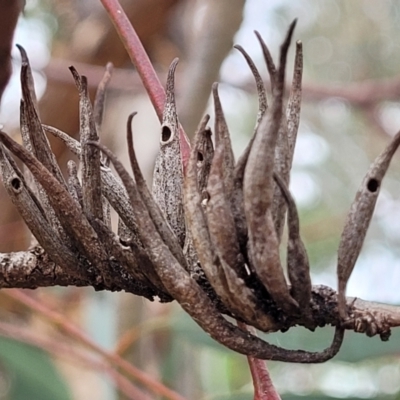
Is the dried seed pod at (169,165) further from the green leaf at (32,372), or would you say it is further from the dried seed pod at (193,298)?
the green leaf at (32,372)

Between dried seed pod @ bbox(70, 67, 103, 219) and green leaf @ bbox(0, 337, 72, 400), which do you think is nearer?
dried seed pod @ bbox(70, 67, 103, 219)

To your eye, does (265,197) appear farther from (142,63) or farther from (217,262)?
(142,63)


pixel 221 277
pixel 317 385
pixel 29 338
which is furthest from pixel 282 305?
pixel 317 385

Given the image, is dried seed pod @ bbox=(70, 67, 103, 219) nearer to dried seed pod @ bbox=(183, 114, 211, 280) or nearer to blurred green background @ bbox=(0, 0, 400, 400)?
dried seed pod @ bbox=(183, 114, 211, 280)

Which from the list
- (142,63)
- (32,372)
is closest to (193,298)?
(142,63)

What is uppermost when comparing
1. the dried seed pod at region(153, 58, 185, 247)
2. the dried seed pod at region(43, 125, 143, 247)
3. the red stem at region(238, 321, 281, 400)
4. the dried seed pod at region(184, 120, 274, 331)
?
the dried seed pod at region(153, 58, 185, 247)

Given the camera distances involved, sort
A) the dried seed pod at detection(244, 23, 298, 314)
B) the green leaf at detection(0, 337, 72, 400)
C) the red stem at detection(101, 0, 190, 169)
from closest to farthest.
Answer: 1. the dried seed pod at detection(244, 23, 298, 314)
2. the red stem at detection(101, 0, 190, 169)
3. the green leaf at detection(0, 337, 72, 400)

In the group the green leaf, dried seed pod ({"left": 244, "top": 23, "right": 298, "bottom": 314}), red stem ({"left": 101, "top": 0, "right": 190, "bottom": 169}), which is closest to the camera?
dried seed pod ({"left": 244, "top": 23, "right": 298, "bottom": 314})

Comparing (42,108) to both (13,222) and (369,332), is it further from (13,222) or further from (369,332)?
(369,332)

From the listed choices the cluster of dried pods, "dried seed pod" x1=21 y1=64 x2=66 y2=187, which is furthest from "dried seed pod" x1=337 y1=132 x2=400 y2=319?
"dried seed pod" x1=21 y1=64 x2=66 y2=187
